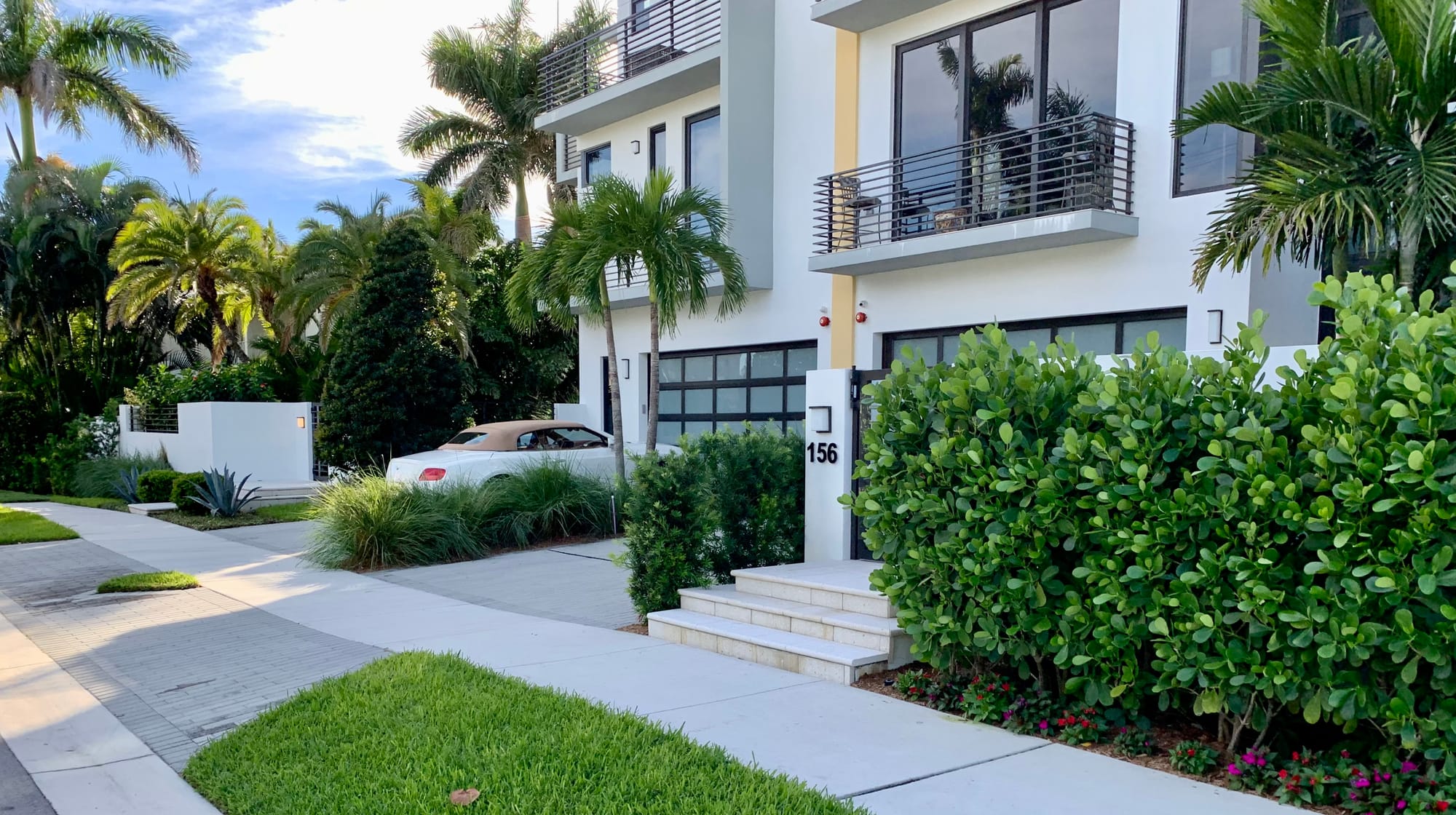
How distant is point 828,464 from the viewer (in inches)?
333

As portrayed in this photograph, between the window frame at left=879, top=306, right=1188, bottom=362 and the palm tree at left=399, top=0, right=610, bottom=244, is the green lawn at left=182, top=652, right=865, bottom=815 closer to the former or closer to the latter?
the window frame at left=879, top=306, right=1188, bottom=362

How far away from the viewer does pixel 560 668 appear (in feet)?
22.1

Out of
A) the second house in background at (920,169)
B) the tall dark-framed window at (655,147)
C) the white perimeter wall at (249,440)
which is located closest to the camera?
the second house in background at (920,169)

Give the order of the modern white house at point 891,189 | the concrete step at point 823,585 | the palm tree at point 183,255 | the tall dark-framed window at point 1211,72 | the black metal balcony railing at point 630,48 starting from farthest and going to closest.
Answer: the palm tree at point 183,255, the black metal balcony railing at point 630,48, the tall dark-framed window at point 1211,72, the modern white house at point 891,189, the concrete step at point 823,585

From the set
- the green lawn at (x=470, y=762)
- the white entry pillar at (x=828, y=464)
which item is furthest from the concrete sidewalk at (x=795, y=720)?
the white entry pillar at (x=828, y=464)

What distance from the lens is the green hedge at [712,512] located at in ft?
26.6

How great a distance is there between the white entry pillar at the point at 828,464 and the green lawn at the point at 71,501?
16643 millimetres

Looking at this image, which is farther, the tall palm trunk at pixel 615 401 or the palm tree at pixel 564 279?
the tall palm trunk at pixel 615 401

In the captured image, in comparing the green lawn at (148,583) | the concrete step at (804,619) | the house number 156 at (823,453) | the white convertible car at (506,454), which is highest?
the house number 156 at (823,453)

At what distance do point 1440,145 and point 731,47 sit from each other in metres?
10.6

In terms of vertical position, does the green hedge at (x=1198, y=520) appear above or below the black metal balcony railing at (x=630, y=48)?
below

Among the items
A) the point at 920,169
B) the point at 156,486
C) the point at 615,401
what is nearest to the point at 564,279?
the point at 615,401

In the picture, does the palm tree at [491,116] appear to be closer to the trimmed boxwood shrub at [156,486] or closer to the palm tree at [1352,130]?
the trimmed boxwood shrub at [156,486]

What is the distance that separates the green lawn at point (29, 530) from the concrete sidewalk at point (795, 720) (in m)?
7.29
